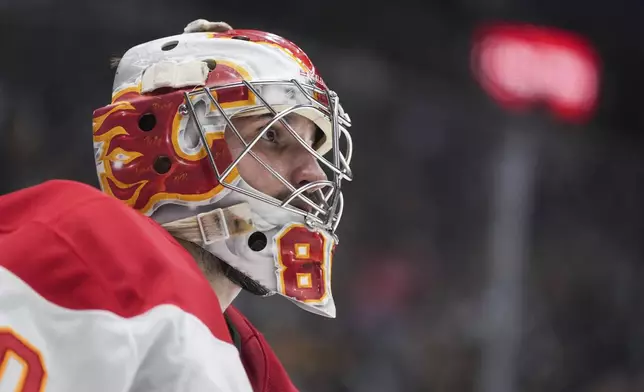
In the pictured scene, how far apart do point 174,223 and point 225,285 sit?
126mm

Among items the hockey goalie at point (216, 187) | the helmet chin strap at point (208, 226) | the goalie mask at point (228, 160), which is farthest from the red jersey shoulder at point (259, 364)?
the helmet chin strap at point (208, 226)

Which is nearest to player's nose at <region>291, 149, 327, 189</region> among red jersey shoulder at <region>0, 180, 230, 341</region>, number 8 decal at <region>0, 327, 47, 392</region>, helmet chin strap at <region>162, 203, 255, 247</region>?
helmet chin strap at <region>162, 203, 255, 247</region>

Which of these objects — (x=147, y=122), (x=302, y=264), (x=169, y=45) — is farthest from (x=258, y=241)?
(x=169, y=45)

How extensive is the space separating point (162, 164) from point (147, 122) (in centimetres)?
7

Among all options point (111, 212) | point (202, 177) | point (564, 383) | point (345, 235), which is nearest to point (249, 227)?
point (202, 177)

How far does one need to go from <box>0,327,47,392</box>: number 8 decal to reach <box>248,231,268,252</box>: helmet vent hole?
1.60 ft

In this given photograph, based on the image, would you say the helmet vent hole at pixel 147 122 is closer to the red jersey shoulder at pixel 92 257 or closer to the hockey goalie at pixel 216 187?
the hockey goalie at pixel 216 187

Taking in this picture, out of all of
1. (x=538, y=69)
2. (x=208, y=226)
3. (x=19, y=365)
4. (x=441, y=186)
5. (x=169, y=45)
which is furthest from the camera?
(x=538, y=69)

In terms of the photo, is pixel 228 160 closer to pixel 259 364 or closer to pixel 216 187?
pixel 216 187

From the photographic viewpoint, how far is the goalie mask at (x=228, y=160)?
117 centimetres

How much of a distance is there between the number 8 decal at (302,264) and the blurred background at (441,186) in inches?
49.9

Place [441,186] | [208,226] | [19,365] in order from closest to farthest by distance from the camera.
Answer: [19,365] → [208,226] → [441,186]

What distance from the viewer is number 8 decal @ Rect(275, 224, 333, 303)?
1.19 meters

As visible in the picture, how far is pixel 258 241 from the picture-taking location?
1.18 m
